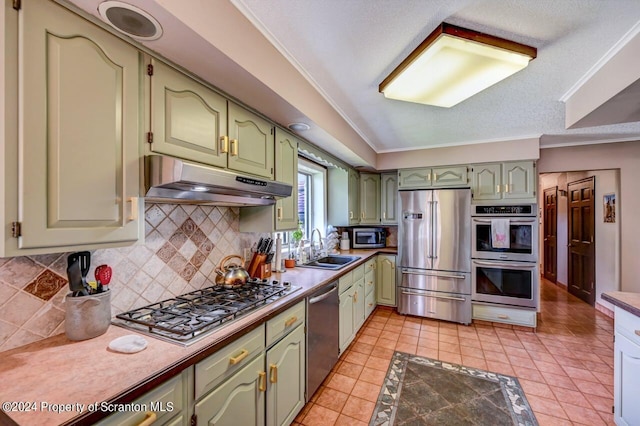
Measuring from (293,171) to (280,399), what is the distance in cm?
163

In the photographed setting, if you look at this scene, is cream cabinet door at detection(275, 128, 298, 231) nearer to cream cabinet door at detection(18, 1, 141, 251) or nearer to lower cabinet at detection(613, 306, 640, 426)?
cream cabinet door at detection(18, 1, 141, 251)

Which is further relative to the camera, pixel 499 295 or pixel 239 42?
pixel 499 295

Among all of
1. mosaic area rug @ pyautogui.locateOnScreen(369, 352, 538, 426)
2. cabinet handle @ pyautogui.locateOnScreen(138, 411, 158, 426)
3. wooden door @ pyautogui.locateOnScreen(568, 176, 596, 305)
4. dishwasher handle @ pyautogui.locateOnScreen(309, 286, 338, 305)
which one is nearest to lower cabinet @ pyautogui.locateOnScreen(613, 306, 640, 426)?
mosaic area rug @ pyautogui.locateOnScreen(369, 352, 538, 426)

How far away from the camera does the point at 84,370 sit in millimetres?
881

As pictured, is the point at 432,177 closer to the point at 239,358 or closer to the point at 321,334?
the point at 321,334

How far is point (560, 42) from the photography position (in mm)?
1520

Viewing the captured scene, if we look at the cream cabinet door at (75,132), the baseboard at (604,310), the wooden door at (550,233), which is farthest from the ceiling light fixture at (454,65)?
the wooden door at (550,233)

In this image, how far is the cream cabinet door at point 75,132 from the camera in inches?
33.3

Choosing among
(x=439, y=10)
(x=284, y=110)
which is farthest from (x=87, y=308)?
(x=439, y=10)

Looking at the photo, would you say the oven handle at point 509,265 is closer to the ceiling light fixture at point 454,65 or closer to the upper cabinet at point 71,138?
the ceiling light fixture at point 454,65

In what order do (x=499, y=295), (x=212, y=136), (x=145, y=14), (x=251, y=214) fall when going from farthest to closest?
(x=499, y=295) → (x=251, y=214) → (x=212, y=136) → (x=145, y=14)

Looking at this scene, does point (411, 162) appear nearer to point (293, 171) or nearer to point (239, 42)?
point (293, 171)

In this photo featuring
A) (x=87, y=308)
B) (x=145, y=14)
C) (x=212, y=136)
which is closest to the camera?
(x=145, y=14)

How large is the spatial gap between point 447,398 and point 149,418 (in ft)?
6.76
